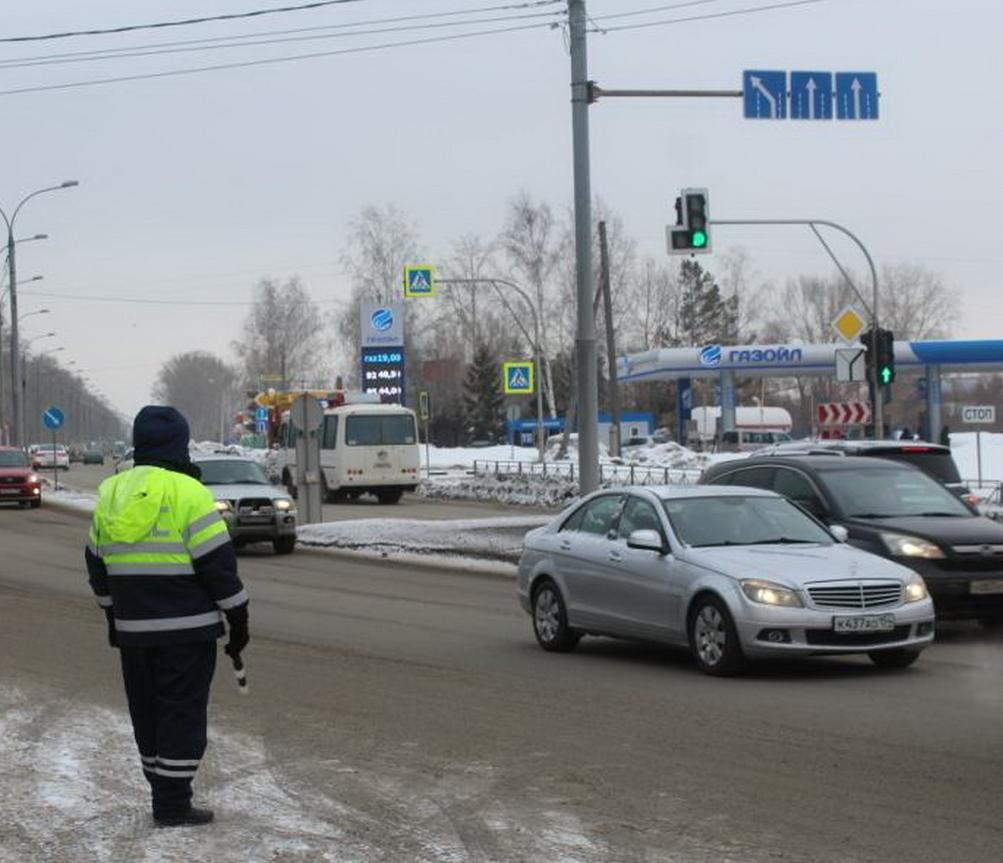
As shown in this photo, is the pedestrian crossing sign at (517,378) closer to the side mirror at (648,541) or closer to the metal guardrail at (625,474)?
the metal guardrail at (625,474)

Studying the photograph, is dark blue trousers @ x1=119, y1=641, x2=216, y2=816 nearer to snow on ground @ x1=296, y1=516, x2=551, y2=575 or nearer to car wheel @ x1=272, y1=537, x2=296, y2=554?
snow on ground @ x1=296, y1=516, x2=551, y2=575

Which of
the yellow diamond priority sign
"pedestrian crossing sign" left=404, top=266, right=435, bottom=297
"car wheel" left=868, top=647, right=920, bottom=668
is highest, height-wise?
"pedestrian crossing sign" left=404, top=266, right=435, bottom=297

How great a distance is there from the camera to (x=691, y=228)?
25.4 m

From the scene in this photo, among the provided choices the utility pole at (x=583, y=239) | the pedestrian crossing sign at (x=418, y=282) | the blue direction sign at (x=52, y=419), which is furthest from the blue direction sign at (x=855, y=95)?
the blue direction sign at (x=52, y=419)

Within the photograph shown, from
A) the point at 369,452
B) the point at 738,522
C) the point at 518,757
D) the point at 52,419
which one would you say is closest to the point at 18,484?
the point at 369,452

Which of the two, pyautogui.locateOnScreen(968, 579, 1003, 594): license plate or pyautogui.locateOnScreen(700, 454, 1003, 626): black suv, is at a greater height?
pyautogui.locateOnScreen(700, 454, 1003, 626): black suv

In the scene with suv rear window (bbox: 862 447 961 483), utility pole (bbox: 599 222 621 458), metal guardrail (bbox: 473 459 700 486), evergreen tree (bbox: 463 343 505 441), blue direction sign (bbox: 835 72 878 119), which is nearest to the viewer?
suv rear window (bbox: 862 447 961 483)

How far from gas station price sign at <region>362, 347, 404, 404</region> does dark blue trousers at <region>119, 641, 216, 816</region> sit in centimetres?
5615

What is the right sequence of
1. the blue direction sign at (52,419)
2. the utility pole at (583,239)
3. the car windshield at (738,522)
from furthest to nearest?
1. the blue direction sign at (52,419)
2. the utility pole at (583,239)
3. the car windshield at (738,522)

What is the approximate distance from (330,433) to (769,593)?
35.0 metres

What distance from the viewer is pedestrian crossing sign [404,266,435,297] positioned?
154ft

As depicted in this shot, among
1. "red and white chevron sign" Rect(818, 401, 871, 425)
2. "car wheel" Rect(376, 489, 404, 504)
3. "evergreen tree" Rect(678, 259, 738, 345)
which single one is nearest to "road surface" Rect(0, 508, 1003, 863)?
"red and white chevron sign" Rect(818, 401, 871, 425)

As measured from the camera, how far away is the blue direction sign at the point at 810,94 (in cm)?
2173

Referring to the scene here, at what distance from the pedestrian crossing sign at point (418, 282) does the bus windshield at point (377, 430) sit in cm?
360
